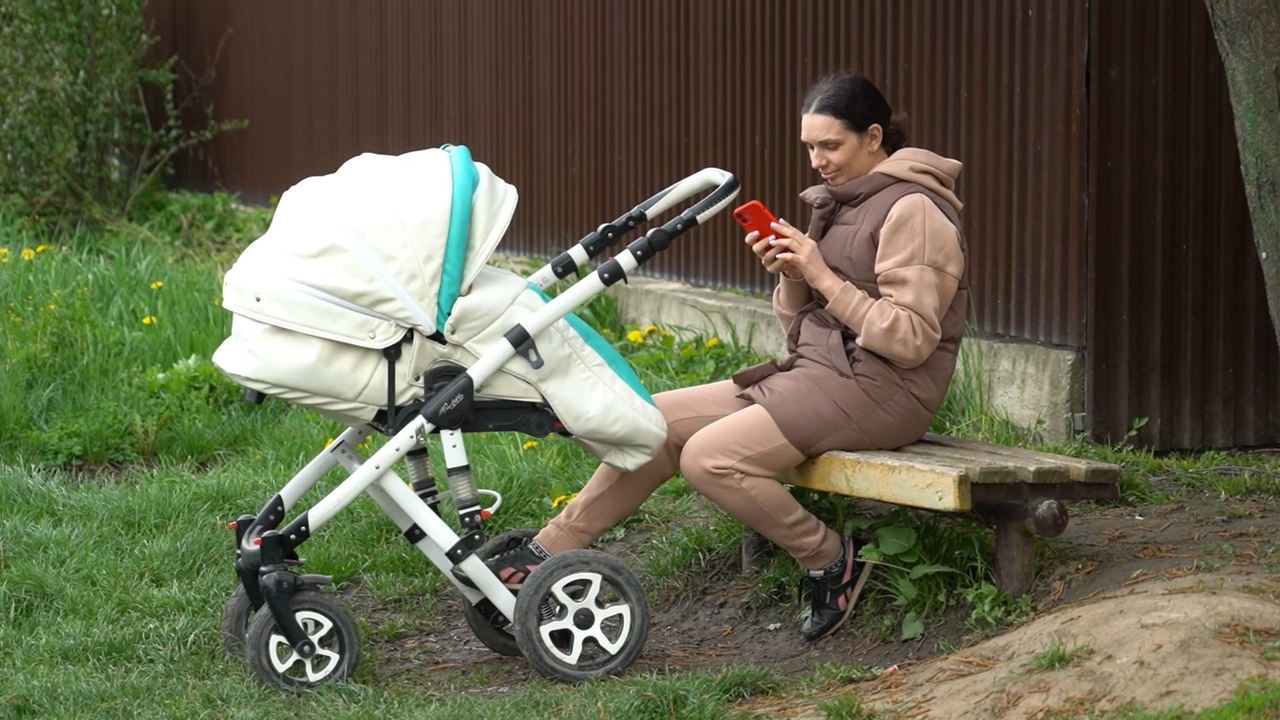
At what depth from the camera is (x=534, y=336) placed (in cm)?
431

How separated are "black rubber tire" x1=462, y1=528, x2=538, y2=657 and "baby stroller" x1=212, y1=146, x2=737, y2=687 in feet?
0.27

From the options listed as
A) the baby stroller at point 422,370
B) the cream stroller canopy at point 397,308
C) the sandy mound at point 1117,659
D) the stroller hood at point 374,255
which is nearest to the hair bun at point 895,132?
the baby stroller at point 422,370

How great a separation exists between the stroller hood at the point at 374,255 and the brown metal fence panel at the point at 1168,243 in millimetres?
2387

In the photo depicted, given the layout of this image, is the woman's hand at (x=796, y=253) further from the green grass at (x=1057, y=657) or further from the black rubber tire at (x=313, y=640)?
the black rubber tire at (x=313, y=640)

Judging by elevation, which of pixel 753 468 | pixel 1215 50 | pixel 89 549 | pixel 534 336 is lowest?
pixel 89 549

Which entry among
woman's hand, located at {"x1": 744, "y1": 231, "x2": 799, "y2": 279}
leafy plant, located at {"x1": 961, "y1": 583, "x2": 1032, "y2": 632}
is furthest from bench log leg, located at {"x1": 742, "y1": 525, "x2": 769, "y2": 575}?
woman's hand, located at {"x1": 744, "y1": 231, "x2": 799, "y2": 279}

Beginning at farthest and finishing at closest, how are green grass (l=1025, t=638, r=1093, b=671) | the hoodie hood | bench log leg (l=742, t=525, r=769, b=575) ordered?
1. bench log leg (l=742, t=525, r=769, b=575)
2. the hoodie hood
3. green grass (l=1025, t=638, r=1093, b=671)

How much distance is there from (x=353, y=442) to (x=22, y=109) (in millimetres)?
8637

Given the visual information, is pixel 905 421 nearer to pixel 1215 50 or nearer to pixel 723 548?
pixel 723 548

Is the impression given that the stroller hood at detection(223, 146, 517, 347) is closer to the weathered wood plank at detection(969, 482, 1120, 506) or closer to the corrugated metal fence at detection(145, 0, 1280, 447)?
the weathered wood plank at detection(969, 482, 1120, 506)

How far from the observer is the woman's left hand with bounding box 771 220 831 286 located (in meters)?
4.45

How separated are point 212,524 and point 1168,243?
345 cm

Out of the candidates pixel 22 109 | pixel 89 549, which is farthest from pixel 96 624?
pixel 22 109

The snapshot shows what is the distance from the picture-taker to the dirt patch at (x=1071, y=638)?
3.67 meters
